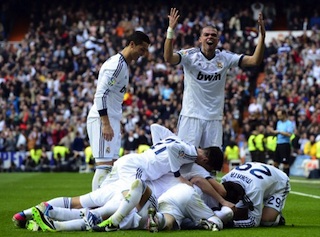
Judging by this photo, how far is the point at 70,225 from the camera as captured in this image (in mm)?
11148

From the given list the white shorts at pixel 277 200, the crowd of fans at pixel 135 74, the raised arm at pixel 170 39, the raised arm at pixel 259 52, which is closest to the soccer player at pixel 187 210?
the white shorts at pixel 277 200

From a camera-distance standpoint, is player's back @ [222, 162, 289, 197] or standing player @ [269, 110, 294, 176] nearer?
player's back @ [222, 162, 289, 197]

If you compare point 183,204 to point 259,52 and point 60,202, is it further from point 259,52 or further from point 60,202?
point 259,52

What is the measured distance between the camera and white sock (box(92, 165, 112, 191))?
1318cm

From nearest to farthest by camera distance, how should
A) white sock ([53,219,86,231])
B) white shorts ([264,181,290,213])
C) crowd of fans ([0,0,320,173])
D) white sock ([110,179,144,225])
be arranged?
white sock ([110,179,144,225])
white sock ([53,219,86,231])
white shorts ([264,181,290,213])
crowd of fans ([0,0,320,173])

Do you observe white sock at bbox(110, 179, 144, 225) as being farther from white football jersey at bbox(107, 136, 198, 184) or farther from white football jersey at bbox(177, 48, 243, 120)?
white football jersey at bbox(177, 48, 243, 120)

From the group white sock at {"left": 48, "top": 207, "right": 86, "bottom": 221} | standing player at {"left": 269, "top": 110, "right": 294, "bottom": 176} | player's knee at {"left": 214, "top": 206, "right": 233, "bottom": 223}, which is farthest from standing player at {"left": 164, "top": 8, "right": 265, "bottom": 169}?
standing player at {"left": 269, "top": 110, "right": 294, "bottom": 176}

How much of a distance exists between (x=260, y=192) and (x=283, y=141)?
503 inches

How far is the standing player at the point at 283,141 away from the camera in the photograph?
951 inches

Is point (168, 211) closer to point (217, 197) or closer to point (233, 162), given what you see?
point (217, 197)

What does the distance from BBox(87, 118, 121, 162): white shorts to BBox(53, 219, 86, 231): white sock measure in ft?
7.35

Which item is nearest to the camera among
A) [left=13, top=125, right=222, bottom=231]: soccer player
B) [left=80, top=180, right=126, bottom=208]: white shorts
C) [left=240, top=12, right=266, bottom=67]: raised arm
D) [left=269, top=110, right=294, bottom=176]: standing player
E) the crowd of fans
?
[left=13, top=125, right=222, bottom=231]: soccer player

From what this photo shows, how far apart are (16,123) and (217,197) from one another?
26964 millimetres

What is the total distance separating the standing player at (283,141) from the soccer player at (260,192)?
11748mm
